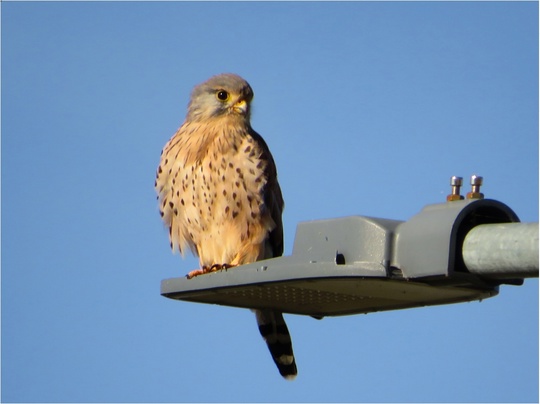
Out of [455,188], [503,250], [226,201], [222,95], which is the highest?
[222,95]

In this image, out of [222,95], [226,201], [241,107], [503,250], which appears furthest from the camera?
[222,95]

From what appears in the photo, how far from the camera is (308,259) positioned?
11.6ft

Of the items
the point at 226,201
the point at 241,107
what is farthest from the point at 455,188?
the point at 241,107

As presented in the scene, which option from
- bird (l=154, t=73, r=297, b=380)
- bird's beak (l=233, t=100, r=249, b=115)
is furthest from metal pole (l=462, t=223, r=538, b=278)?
bird's beak (l=233, t=100, r=249, b=115)

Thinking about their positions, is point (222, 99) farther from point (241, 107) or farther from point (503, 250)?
point (503, 250)

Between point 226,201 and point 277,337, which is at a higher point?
point 226,201

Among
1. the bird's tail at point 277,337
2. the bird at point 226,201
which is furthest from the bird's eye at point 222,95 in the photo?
the bird's tail at point 277,337

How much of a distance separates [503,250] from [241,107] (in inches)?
198

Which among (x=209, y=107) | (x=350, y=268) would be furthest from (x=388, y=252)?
(x=209, y=107)

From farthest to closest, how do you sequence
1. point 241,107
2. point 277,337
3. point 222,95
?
point 222,95 < point 241,107 < point 277,337

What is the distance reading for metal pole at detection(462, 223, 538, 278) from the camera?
9.63 feet

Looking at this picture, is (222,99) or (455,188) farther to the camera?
(222,99)

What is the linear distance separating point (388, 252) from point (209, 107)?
4.75 m

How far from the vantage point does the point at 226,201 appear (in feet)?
23.8
